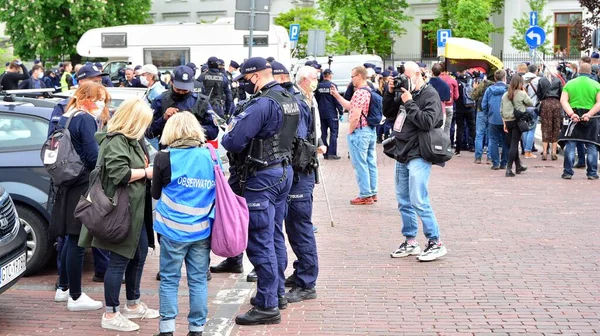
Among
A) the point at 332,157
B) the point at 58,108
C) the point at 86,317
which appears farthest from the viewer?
the point at 332,157

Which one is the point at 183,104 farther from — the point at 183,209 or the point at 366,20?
the point at 366,20

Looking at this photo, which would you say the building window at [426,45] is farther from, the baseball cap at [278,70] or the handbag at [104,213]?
the handbag at [104,213]

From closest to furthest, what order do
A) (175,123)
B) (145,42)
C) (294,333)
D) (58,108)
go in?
(175,123)
(294,333)
(58,108)
(145,42)

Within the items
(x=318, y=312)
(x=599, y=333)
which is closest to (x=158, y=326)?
(x=318, y=312)

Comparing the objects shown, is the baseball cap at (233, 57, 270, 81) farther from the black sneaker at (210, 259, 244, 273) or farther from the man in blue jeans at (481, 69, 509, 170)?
the man in blue jeans at (481, 69, 509, 170)

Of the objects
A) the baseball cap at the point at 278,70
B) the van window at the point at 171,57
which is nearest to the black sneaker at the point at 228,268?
the baseball cap at the point at 278,70

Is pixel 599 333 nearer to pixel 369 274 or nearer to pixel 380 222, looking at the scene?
pixel 369 274

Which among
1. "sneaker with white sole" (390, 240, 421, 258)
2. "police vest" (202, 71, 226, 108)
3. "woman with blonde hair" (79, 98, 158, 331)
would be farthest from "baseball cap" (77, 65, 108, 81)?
"police vest" (202, 71, 226, 108)

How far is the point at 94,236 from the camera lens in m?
6.55

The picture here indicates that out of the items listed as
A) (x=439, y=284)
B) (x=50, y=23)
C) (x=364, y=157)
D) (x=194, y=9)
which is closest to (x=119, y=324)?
(x=439, y=284)

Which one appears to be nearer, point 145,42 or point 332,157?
point 332,157

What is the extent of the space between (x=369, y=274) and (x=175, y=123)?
306 centimetres

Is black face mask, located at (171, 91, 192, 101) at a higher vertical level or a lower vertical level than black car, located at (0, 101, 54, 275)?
higher

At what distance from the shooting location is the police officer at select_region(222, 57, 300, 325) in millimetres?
6672
